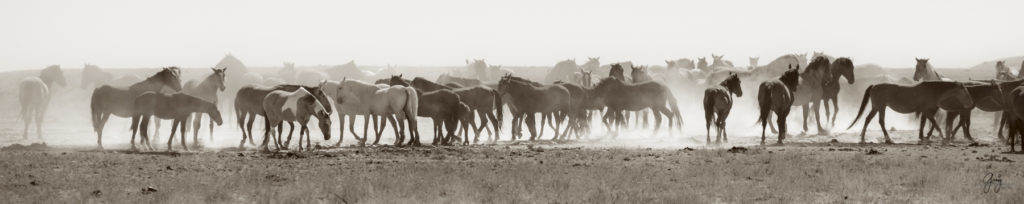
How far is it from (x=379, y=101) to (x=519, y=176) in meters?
8.73

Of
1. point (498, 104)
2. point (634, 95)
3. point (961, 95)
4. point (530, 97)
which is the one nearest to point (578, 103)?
point (634, 95)

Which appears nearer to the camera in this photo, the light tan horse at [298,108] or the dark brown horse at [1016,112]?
the dark brown horse at [1016,112]

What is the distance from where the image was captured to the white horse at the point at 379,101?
2327cm

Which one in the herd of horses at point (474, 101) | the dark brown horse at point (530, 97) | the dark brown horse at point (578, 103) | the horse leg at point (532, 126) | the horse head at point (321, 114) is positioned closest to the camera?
the horse head at point (321, 114)

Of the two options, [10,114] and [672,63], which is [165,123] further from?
[672,63]

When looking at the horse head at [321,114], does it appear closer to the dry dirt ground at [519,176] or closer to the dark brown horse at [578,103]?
the dry dirt ground at [519,176]

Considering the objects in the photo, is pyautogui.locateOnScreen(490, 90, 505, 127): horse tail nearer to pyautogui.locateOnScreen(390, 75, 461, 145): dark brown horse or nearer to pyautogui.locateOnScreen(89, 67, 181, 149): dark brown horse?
pyautogui.locateOnScreen(390, 75, 461, 145): dark brown horse

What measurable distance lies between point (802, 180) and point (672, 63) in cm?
3243

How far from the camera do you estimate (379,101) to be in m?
23.5

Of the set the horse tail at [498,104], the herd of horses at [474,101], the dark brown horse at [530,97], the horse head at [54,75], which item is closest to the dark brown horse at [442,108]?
the herd of horses at [474,101]
